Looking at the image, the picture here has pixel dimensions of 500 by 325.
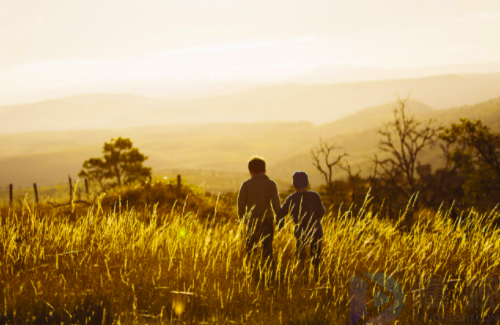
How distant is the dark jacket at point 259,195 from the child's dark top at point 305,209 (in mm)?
195

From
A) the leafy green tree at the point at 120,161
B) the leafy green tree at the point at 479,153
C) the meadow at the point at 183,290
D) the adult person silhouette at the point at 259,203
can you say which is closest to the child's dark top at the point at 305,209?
the adult person silhouette at the point at 259,203

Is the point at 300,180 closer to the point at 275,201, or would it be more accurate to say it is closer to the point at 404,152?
the point at 275,201

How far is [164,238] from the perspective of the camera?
6352 mm

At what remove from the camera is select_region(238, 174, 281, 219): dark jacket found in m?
6.03

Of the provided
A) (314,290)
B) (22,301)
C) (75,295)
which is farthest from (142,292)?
(314,290)

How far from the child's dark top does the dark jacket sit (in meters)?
0.19

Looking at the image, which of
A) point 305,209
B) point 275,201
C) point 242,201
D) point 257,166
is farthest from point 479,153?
point 242,201

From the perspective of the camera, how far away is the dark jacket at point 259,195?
6.03 m

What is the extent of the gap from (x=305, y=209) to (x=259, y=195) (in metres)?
0.72

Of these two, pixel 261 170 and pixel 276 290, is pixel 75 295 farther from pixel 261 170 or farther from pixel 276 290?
pixel 261 170

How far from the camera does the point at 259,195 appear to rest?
6031mm

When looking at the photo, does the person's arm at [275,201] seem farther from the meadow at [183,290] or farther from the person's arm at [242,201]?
the meadow at [183,290]

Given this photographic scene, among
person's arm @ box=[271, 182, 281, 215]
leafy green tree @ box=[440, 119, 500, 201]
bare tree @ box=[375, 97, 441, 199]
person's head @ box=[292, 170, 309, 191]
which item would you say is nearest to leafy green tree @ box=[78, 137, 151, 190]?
bare tree @ box=[375, 97, 441, 199]

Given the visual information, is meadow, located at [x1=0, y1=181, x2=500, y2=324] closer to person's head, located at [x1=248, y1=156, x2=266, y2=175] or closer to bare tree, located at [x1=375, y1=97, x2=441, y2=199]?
person's head, located at [x1=248, y1=156, x2=266, y2=175]
